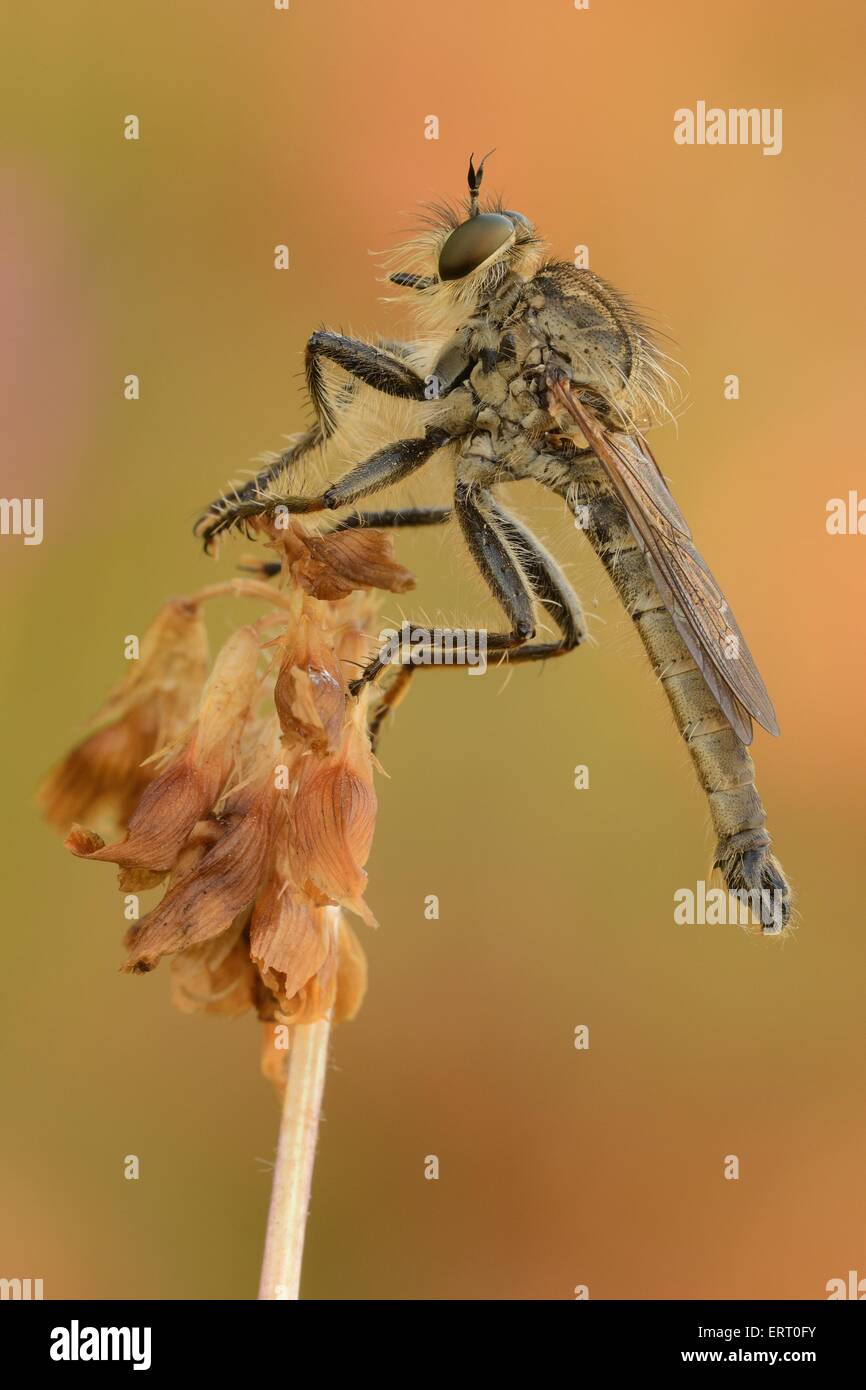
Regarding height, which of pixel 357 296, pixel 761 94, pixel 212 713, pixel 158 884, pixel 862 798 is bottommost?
pixel 158 884

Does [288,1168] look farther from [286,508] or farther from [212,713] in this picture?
[286,508]

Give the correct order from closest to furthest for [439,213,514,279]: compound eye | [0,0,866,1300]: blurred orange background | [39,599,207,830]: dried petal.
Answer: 1. [39,599,207,830]: dried petal
2. [439,213,514,279]: compound eye
3. [0,0,866,1300]: blurred orange background

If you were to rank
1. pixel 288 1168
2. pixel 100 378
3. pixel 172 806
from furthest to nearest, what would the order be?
pixel 100 378 → pixel 172 806 → pixel 288 1168

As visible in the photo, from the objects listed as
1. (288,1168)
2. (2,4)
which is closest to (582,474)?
(288,1168)

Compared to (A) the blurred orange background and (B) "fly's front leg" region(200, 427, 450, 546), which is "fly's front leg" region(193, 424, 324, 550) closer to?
(B) "fly's front leg" region(200, 427, 450, 546)

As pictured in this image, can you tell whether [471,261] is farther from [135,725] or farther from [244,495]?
[135,725]

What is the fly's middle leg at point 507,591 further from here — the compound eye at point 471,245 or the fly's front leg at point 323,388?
the compound eye at point 471,245

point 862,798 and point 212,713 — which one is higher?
point 862,798

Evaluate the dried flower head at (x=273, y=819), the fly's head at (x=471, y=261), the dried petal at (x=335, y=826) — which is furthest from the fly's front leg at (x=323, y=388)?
the dried petal at (x=335, y=826)

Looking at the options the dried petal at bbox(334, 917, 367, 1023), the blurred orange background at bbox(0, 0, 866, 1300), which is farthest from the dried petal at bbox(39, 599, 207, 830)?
the blurred orange background at bbox(0, 0, 866, 1300)
